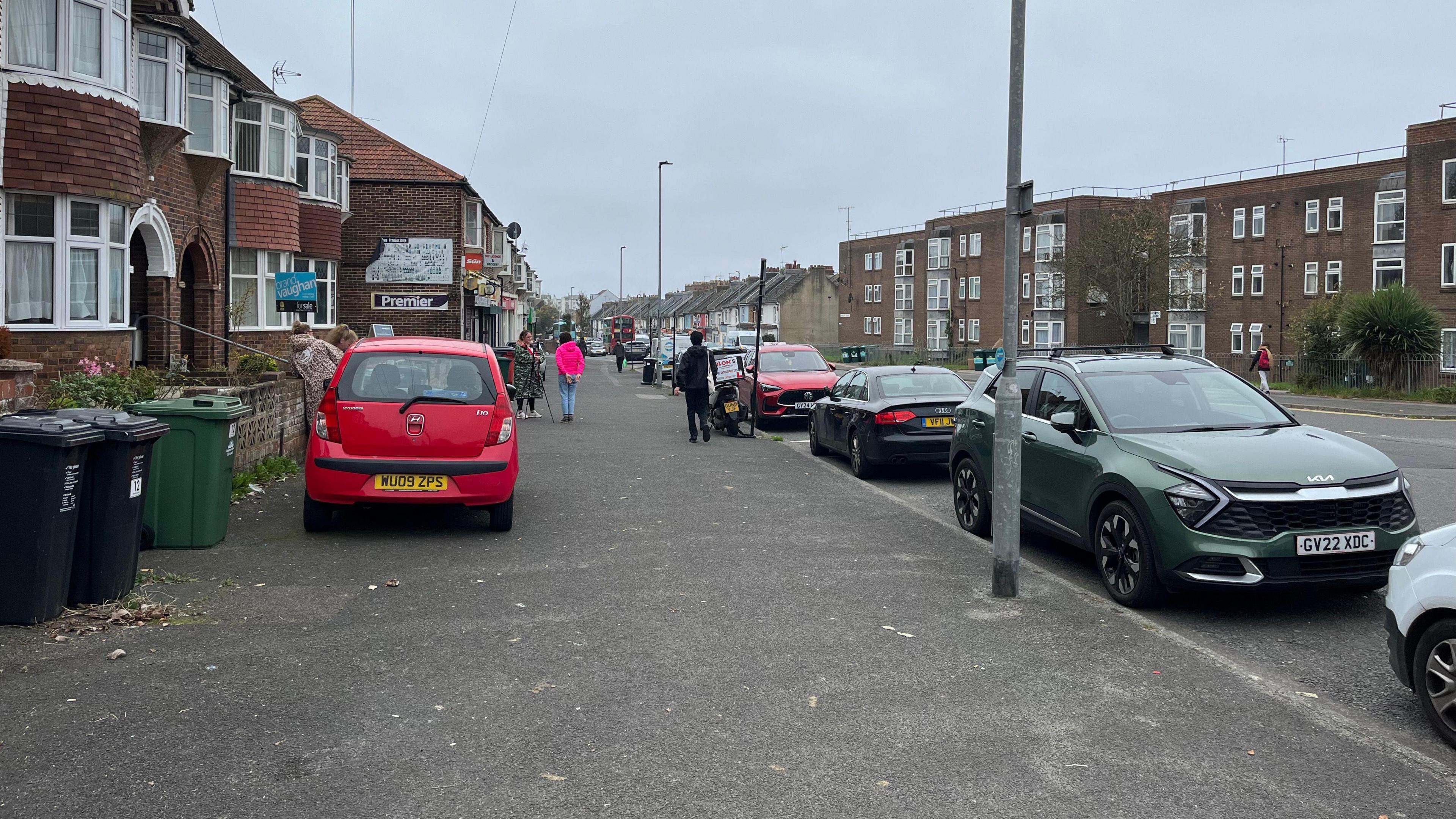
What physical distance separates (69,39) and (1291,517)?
50.2 feet

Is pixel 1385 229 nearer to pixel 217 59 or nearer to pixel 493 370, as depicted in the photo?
pixel 217 59

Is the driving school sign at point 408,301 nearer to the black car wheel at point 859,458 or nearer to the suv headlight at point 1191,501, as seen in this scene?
the black car wheel at point 859,458

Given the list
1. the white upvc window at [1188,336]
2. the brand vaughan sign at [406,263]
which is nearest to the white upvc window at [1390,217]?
the white upvc window at [1188,336]

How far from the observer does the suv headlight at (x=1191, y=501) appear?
6.38 meters

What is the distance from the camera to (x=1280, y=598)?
279 inches

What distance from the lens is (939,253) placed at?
78.9 metres

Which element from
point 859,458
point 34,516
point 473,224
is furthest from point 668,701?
point 473,224

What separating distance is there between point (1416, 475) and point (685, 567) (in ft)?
32.0

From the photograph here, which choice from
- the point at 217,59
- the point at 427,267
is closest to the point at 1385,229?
the point at 427,267

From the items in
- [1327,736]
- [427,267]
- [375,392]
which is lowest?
[1327,736]

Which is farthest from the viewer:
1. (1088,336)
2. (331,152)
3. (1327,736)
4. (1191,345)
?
(1088,336)

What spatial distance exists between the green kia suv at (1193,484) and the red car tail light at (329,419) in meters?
5.05

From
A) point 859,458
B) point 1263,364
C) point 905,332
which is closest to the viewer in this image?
point 859,458

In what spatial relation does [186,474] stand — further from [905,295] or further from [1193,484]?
[905,295]
